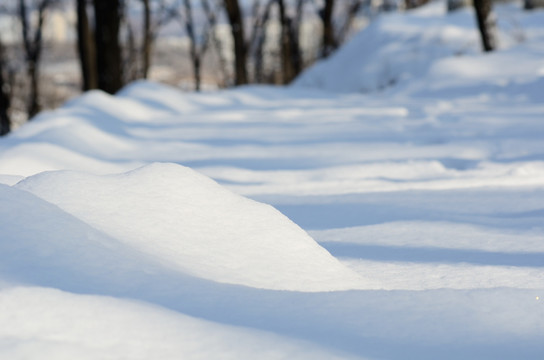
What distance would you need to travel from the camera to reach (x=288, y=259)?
4.61 ft

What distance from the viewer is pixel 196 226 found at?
1.46 meters

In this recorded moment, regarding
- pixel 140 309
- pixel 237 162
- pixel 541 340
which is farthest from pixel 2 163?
pixel 541 340

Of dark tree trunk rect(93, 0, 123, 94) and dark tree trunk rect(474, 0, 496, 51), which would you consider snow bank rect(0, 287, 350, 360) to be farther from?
dark tree trunk rect(93, 0, 123, 94)

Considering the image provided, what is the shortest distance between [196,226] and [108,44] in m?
7.10

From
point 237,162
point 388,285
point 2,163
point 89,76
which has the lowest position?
point 89,76

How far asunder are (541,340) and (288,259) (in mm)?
527

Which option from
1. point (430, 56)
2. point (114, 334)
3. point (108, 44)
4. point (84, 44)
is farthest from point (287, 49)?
point (114, 334)

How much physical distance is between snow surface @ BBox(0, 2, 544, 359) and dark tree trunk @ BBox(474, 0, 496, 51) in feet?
13.1

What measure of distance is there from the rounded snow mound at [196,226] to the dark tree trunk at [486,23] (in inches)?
252

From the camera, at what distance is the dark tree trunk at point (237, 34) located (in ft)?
42.3

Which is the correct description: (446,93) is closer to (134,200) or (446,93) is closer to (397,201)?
(397,201)

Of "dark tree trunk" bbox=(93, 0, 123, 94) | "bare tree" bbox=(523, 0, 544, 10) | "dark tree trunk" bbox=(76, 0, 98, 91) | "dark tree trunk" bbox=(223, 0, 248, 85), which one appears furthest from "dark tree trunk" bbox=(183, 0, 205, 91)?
"dark tree trunk" bbox=(93, 0, 123, 94)

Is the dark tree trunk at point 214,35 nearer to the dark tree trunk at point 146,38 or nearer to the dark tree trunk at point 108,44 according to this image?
the dark tree trunk at point 146,38

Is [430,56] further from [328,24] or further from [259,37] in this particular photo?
[259,37]
